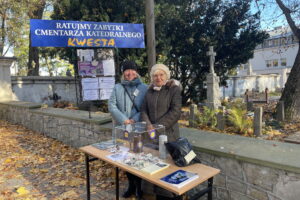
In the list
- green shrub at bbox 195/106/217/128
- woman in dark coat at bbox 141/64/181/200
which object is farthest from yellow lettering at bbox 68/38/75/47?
green shrub at bbox 195/106/217/128

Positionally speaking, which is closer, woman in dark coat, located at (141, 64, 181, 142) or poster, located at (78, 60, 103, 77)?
woman in dark coat, located at (141, 64, 181, 142)

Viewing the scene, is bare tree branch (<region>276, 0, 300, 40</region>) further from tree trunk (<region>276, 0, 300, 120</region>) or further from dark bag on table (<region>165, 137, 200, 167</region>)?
dark bag on table (<region>165, 137, 200, 167</region>)

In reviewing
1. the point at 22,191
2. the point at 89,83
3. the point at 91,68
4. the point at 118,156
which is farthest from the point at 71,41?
the point at 118,156

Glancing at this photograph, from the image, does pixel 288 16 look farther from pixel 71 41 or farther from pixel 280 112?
pixel 71 41

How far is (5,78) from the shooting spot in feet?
32.7

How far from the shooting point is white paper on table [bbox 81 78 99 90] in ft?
17.2

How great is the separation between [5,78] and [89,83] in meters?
6.65

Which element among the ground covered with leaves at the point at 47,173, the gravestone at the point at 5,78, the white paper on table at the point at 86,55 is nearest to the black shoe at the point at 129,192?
the ground covered with leaves at the point at 47,173

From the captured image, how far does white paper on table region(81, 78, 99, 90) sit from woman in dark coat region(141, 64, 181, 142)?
2.65 m

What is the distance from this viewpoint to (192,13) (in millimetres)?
10789

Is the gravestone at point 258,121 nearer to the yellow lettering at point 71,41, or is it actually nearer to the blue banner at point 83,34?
the blue banner at point 83,34

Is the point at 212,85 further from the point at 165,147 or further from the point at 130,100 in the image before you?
the point at 165,147

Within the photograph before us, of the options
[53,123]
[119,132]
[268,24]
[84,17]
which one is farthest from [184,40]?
[119,132]

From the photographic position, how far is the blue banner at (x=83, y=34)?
4469 millimetres
